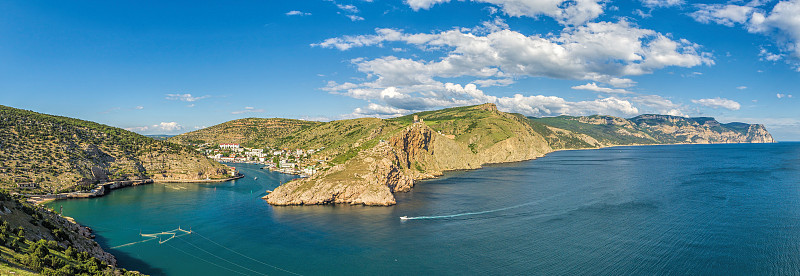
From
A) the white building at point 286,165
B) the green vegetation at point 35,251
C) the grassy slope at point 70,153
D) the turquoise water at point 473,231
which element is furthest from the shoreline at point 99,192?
the green vegetation at point 35,251

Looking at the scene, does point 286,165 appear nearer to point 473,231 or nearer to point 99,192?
point 99,192

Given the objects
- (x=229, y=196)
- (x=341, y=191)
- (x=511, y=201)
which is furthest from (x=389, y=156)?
(x=229, y=196)

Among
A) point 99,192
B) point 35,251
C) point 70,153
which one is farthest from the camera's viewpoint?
point 70,153

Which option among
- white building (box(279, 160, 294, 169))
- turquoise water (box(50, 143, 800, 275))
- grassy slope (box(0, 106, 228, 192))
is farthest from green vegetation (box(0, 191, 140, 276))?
white building (box(279, 160, 294, 169))

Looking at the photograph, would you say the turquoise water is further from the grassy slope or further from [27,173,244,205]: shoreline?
the grassy slope

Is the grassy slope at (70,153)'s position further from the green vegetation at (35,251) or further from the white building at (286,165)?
the green vegetation at (35,251)

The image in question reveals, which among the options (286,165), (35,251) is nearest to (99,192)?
(286,165)
